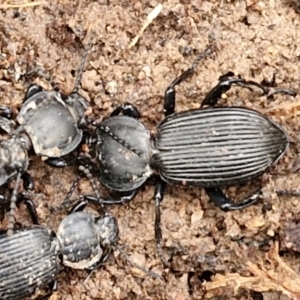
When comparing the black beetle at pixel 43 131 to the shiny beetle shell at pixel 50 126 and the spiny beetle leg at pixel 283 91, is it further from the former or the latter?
the spiny beetle leg at pixel 283 91

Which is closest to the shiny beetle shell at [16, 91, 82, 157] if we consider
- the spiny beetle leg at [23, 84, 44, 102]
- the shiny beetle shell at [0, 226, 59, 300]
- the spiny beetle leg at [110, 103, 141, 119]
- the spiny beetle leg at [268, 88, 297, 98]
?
the spiny beetle leg at [23, 84, 44, 102]

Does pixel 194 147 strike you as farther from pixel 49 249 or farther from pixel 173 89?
pixel 49 249

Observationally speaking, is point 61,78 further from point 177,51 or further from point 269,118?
point 269,118

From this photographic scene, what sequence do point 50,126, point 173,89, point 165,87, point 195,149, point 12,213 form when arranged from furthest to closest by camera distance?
point 165,87 < point 173,89 < point 50,126 < point 195,149 < point 12,213

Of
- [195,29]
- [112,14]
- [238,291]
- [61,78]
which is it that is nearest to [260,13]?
[195,29]

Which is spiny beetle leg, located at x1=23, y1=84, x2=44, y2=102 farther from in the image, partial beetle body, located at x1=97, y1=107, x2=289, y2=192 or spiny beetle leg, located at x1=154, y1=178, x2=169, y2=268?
spiny beetle leg, located at x1=154, y1=178, x2=169, y2=268

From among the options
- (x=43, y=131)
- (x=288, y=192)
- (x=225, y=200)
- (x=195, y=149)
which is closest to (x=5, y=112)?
(x=43, y=131)
